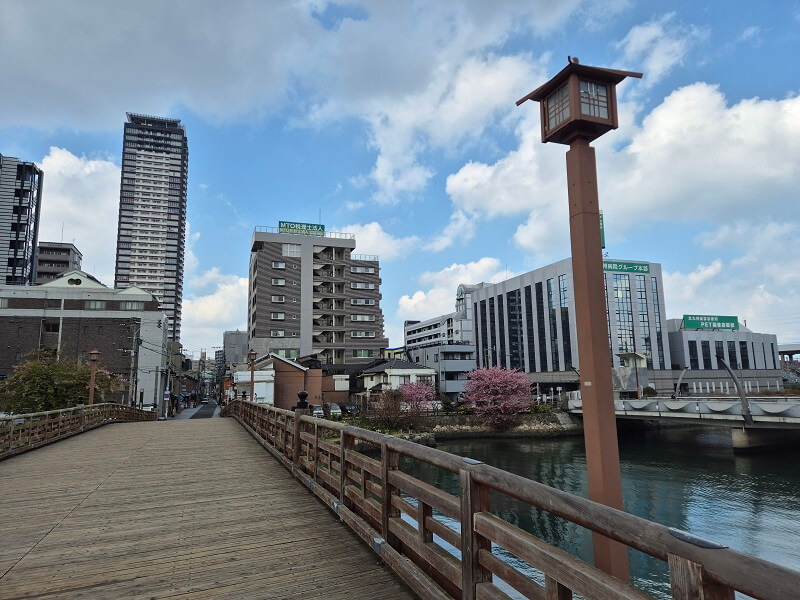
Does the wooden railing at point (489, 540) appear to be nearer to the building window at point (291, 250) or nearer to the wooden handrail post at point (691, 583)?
the wooden handrail post at point (691, 583)

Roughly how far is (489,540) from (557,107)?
33.6 feet

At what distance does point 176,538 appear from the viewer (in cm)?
509

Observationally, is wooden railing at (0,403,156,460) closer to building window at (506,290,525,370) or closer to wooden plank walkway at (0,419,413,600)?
wooden plank walkway at (0,419,413,600)

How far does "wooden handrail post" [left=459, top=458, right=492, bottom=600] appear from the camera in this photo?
2.99 meters

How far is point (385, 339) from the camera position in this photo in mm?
69188

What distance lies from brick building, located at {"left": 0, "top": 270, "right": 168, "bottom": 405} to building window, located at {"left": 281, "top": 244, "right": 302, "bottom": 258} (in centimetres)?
2020

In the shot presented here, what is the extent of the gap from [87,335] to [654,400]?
5309 cm

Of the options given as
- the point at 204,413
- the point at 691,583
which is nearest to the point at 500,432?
the point at 204,413

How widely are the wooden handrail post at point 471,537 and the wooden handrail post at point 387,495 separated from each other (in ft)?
4.68

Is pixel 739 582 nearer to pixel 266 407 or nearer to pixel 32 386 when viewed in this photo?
pixel 266 407

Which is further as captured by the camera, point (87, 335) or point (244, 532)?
point (87, 335)

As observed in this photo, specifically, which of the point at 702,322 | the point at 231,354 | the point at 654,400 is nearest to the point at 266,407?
the point at 654,400

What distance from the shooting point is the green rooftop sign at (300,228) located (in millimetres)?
69562

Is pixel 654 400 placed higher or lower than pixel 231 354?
lower
